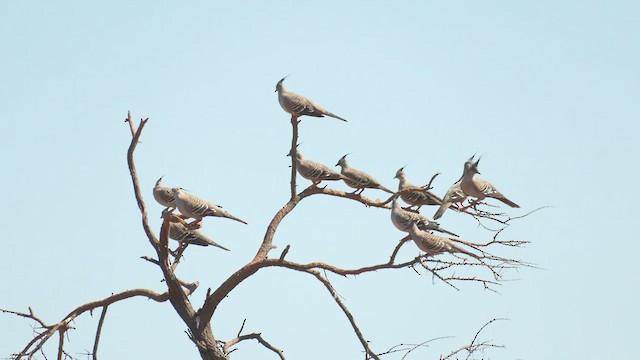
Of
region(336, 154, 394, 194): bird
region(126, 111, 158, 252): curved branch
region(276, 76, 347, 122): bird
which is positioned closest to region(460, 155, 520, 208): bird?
region(336, 154, 394, 194): bird

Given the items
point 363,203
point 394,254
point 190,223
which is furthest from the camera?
point 363,203

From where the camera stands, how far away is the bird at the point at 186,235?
32.3 ft

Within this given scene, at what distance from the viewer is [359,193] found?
10.8 m

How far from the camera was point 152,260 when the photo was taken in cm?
952

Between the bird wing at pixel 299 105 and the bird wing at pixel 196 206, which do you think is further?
the bird wing at pixel 299 105

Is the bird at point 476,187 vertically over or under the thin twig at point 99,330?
over

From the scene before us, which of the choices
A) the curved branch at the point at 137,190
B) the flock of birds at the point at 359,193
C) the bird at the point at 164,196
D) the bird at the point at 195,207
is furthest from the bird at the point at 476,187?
the curved branch at the point at 137,190

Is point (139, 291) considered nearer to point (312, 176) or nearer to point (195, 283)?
point (195, 283)

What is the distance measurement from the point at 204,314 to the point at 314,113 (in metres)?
2.36

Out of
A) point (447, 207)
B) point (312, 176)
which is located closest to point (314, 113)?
point (312, 176)

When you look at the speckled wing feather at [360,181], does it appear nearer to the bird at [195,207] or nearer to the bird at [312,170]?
the bird at [312,170]

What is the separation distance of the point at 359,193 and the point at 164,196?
1.89m

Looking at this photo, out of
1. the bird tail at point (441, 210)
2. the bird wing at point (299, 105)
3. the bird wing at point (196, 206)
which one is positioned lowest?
the bird wing at point (196, 206)

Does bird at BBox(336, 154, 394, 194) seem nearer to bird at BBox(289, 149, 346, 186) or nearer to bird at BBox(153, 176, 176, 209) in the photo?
bird at BBox(289, 149, 346, 186)
